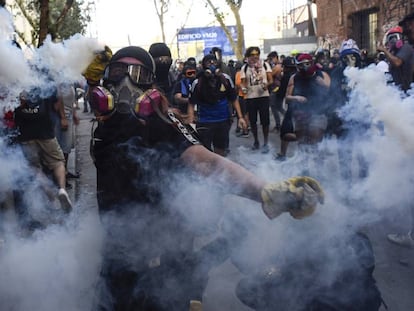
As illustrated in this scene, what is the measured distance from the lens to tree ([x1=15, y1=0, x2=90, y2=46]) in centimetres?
842

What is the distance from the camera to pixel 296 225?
2.44 meters

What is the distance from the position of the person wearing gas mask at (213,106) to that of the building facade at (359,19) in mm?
11567

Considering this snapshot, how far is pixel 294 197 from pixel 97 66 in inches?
66.3

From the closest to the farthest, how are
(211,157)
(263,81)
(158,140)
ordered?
(211,157), (158,140), (263,81)

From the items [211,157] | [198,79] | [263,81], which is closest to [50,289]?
[211,157]

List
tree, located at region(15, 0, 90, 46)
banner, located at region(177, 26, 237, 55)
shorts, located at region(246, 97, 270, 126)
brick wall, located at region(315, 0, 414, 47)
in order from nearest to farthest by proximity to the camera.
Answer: tree, located at region(15, 0, 90, 46) < shorts, located at region(246, 97, 270, 126) < brick wall, located at region(315, 0, 414, 47) < banner, located at region(177, 26, 237, 55)

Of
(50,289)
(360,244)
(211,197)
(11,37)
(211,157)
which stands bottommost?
(50,289)

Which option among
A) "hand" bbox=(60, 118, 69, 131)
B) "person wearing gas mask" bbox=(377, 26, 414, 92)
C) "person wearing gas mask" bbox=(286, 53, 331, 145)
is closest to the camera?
"person wearing gas mask" bbox=(377, 26, 414, 92)

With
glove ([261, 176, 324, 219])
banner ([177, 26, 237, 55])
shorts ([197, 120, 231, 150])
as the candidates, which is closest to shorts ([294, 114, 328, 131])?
shorts ([197, 120, 231, 150])

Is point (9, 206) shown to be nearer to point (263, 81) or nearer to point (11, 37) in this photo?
point (11, 37)

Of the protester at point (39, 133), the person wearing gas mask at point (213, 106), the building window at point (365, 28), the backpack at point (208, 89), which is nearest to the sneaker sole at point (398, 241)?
the person wearing gas mask at point (213, 106)

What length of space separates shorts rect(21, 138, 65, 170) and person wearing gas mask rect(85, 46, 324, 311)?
2813 millimetres

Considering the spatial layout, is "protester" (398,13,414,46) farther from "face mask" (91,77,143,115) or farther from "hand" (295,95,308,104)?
"face mask" (91,77,143,115)

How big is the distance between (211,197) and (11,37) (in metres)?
1.69
